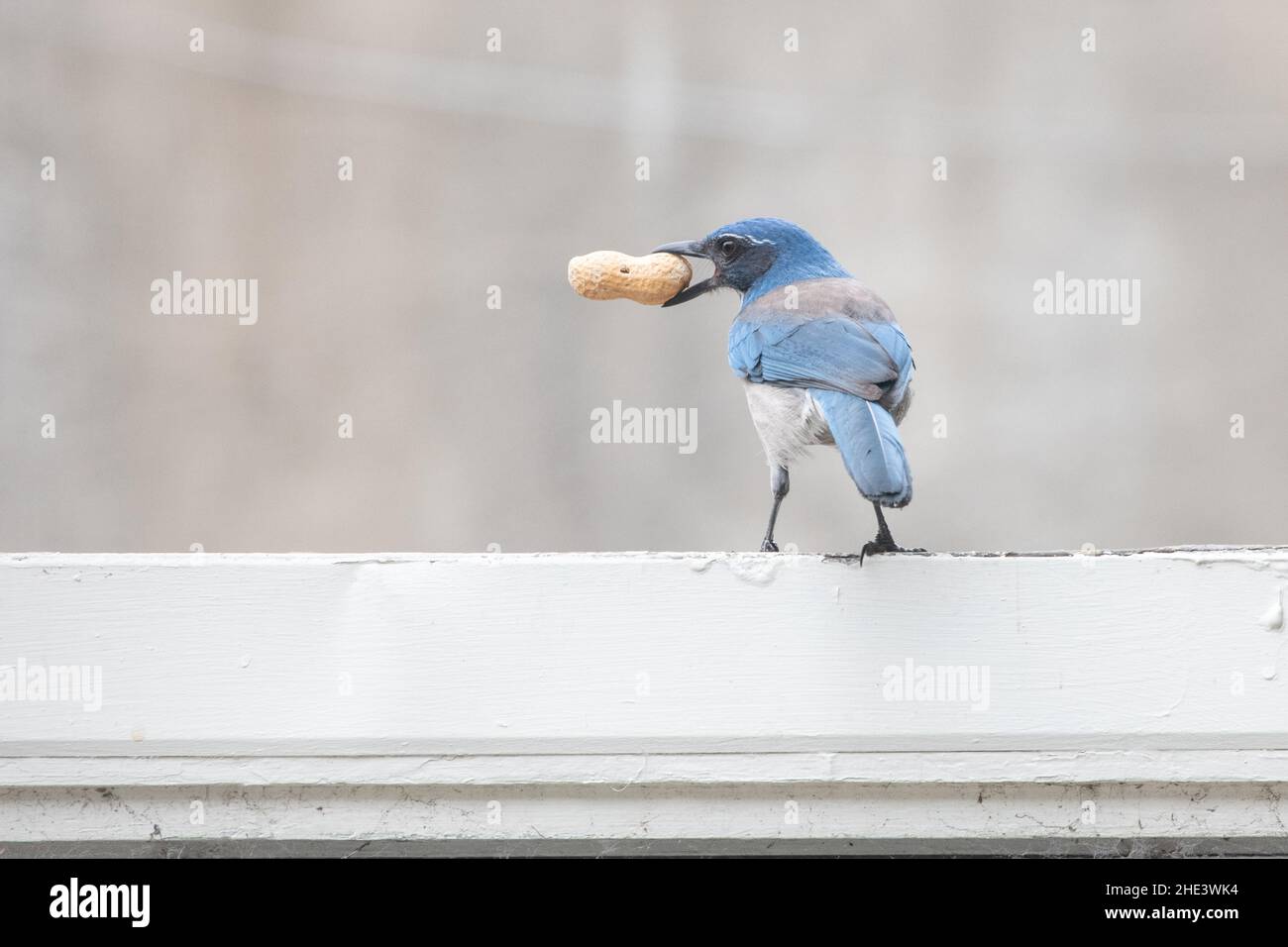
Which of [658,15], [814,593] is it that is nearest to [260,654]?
[814,593]

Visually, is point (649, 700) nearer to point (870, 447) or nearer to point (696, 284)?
point (870, 447)

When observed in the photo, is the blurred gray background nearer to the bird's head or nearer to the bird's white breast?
the bird's head

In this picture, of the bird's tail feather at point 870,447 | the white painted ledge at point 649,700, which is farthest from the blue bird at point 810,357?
the white painted ledge at point 649,700

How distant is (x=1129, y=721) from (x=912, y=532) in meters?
1.39

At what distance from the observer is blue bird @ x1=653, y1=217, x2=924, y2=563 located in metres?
1.17

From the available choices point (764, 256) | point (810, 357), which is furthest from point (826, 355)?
point (764, 256)

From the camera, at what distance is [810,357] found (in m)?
1.38

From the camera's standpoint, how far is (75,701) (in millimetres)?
912

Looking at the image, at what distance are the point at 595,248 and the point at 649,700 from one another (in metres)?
1.49

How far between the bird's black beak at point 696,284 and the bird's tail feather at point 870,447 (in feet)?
0.87

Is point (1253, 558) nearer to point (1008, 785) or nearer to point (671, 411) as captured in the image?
point (1008, 785)

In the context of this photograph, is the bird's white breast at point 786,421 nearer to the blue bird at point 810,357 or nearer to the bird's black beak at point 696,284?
the blue bird at point 810,357

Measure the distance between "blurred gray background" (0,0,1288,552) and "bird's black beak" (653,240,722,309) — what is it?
571 millimetres

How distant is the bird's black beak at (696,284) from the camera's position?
1.52 meters
